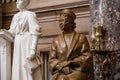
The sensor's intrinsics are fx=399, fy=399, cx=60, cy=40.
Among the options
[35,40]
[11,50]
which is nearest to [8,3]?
[11,50]

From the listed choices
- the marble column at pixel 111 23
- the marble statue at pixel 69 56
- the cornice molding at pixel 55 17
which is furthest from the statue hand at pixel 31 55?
the cornice molding at pixel 55 17

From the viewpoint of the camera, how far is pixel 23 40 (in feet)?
22.0

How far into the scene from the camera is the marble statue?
18.9 ft

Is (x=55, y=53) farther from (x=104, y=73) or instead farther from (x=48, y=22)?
(x=48, y=22)

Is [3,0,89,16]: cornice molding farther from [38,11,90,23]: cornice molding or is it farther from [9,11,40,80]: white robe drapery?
[9,11,40,80]: white robe drapery

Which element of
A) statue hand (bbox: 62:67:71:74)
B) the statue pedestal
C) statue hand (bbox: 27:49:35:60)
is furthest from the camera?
the statue pedestal

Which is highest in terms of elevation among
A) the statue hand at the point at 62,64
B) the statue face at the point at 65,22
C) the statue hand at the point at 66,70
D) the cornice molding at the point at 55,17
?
the statue face at the point at 65,22

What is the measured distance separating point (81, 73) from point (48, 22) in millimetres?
3786

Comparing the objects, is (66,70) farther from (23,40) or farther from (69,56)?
(23,40)

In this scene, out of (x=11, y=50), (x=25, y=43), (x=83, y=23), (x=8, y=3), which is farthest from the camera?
(x=8, y=3)

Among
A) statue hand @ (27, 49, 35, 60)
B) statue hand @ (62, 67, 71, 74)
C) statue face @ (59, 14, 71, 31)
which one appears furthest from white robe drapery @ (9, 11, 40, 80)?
statue hand @ (62, 67, 71, 74)

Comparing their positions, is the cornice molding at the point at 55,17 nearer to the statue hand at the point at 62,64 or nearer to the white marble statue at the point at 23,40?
the white marble statue at the point at 23,40

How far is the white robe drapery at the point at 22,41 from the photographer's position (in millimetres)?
6621

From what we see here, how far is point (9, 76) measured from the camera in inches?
270
